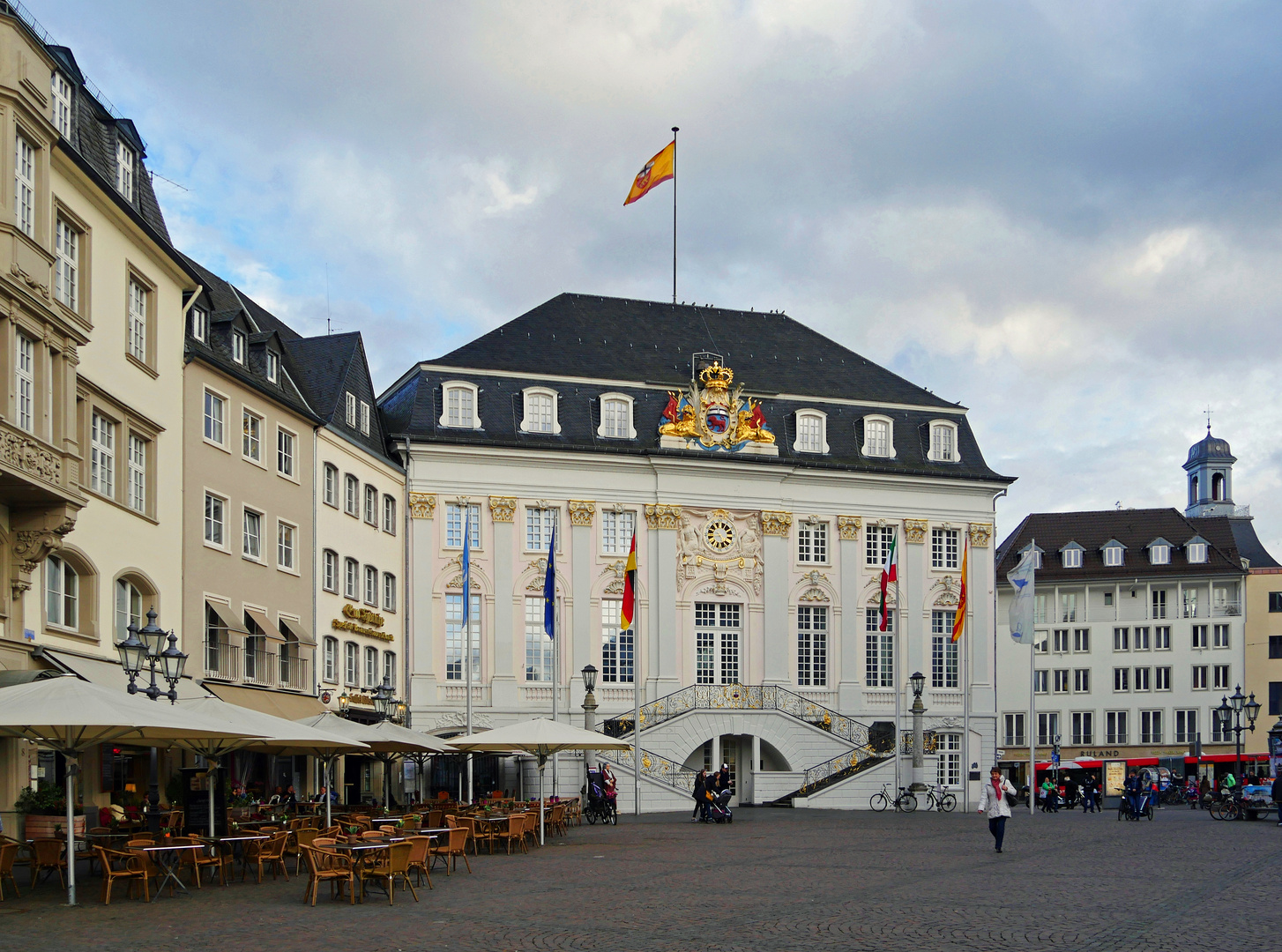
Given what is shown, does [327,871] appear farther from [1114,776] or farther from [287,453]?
[1114,776]

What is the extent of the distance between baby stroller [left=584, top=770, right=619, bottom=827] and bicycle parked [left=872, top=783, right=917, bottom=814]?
433 inches

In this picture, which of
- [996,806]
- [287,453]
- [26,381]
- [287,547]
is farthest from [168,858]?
[287,453]

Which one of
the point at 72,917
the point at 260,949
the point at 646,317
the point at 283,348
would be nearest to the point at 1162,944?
→ the point at 260,949

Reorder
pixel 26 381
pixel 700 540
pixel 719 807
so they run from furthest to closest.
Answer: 1. pixel 700 540
2. pixel 719 807
3. pixel 26 381

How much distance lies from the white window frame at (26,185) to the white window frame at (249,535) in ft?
43.9

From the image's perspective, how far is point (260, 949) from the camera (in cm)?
1656

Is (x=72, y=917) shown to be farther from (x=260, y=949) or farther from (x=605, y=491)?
(x=605, y=491)

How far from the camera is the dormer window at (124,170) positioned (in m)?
33.3

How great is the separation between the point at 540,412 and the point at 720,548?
830cm

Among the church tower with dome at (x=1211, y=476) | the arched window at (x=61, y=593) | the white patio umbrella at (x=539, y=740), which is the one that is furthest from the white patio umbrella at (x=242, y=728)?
the church tower with dome at (x=1211, y=476)

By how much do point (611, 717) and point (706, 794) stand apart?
41.4 feet

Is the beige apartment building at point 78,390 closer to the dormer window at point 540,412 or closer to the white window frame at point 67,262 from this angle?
the white window frame at point 67,262

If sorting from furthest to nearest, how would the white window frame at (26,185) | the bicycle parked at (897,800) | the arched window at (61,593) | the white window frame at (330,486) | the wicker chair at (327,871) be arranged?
the bicycle parked at (897,800), the white window frame at (330,486), the arched window at (61,593), the white window frame at (26,185), the wicker chair at (327,871)

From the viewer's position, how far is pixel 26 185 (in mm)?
26859
